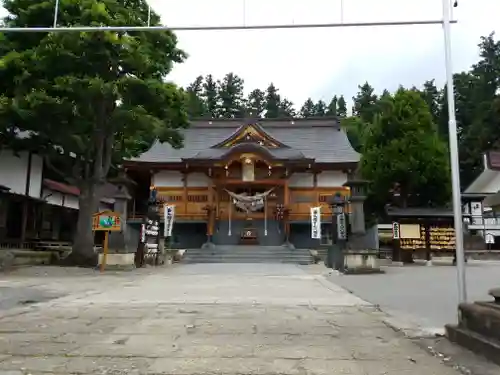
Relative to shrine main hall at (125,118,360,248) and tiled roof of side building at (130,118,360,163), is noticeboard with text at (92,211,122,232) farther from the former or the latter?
tiled roof of side building at (130,118,360,163)

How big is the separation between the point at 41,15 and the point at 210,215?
14.9 m

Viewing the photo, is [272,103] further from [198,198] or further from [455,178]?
[455,178]

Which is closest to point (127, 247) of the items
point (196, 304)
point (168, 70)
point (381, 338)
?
point (168, 70)

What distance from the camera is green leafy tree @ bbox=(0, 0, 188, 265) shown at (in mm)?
15227

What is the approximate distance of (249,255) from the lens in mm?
24812

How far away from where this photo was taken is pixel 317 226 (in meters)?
23.1

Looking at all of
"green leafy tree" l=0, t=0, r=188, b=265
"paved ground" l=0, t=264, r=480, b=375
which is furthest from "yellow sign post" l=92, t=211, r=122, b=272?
"paved ground" l=0, t=264, r=480, b=375

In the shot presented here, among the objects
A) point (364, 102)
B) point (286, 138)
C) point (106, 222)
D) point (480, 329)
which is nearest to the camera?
point (480, 329)

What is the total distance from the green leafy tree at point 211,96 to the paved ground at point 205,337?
192 ft

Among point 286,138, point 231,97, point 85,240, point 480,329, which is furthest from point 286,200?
point 231,97

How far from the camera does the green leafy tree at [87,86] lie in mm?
15227

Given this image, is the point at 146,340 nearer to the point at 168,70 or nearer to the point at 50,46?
the point at 50,46

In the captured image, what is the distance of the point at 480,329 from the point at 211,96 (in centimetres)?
6593

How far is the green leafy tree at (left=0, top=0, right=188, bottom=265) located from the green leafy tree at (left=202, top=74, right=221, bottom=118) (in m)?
47.3
